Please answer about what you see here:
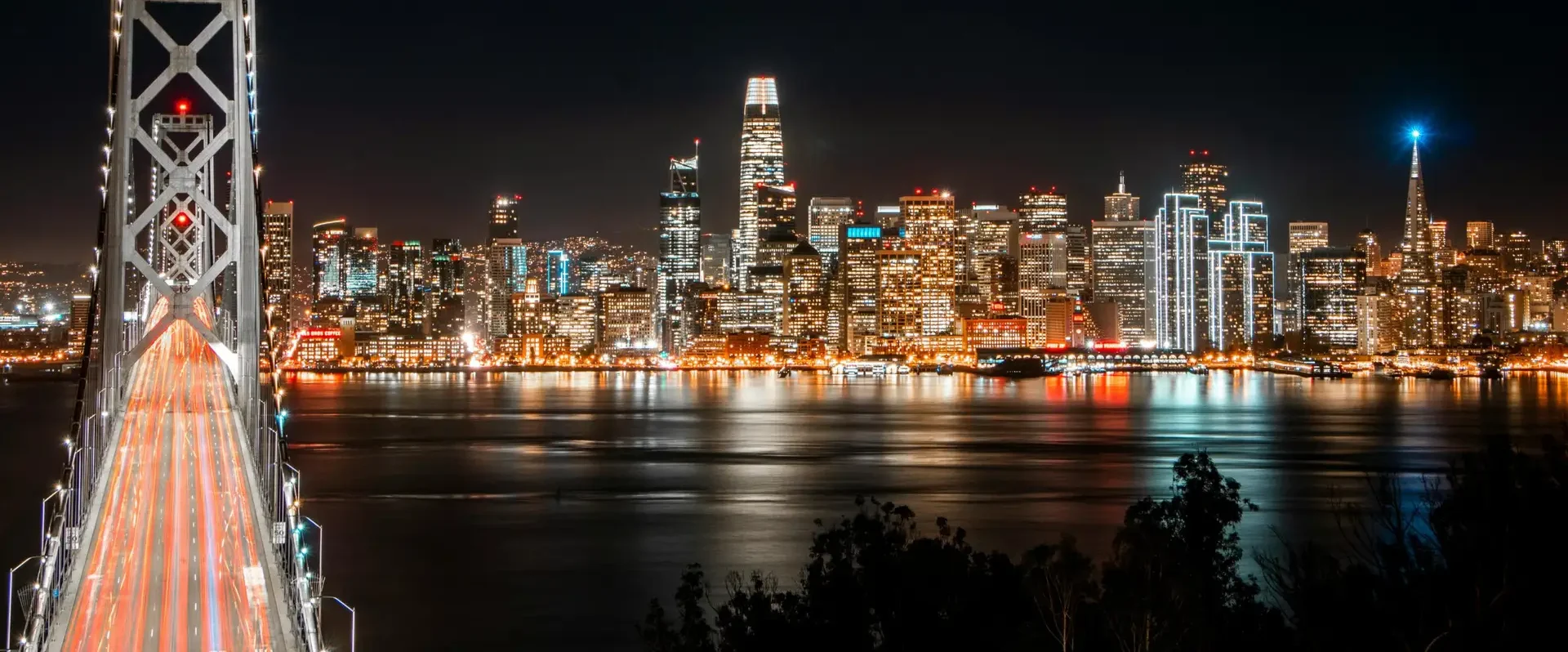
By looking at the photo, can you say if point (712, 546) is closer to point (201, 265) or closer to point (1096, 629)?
point (1096, 629)

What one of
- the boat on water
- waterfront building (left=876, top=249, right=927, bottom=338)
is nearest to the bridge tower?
the boat on water

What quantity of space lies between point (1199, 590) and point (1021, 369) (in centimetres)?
11564

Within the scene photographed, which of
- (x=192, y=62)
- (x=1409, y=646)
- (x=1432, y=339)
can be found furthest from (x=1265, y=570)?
(x=1432, y=339)

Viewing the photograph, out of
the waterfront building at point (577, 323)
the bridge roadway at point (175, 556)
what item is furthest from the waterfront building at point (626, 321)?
the bridge roadway at point (175, 556)

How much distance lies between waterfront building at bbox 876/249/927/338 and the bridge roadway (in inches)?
4677

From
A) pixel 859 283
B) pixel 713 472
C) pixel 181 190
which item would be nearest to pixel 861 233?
pixel 859 283

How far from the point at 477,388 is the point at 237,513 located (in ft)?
261

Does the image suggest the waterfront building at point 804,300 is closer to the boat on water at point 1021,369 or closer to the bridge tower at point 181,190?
the boat on water at point 1021,369

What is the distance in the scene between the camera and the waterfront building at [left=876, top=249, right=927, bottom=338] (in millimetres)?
141750

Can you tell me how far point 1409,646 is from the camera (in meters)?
10.4

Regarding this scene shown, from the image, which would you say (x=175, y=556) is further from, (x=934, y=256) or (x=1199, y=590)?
(x=934, y=256)

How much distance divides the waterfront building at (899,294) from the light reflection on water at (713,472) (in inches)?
2256

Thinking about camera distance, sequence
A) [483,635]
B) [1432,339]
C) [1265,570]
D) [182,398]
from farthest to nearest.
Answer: [1432,339] → [182,398] → [483,635] → [1265,570]

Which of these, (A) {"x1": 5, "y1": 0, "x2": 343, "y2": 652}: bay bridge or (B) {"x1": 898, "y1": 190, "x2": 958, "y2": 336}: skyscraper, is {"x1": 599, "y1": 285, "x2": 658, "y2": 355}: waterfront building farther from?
(A) {"x1": 5, "y1": 0, "x2": 343, "y2": 652}: bay bridge
